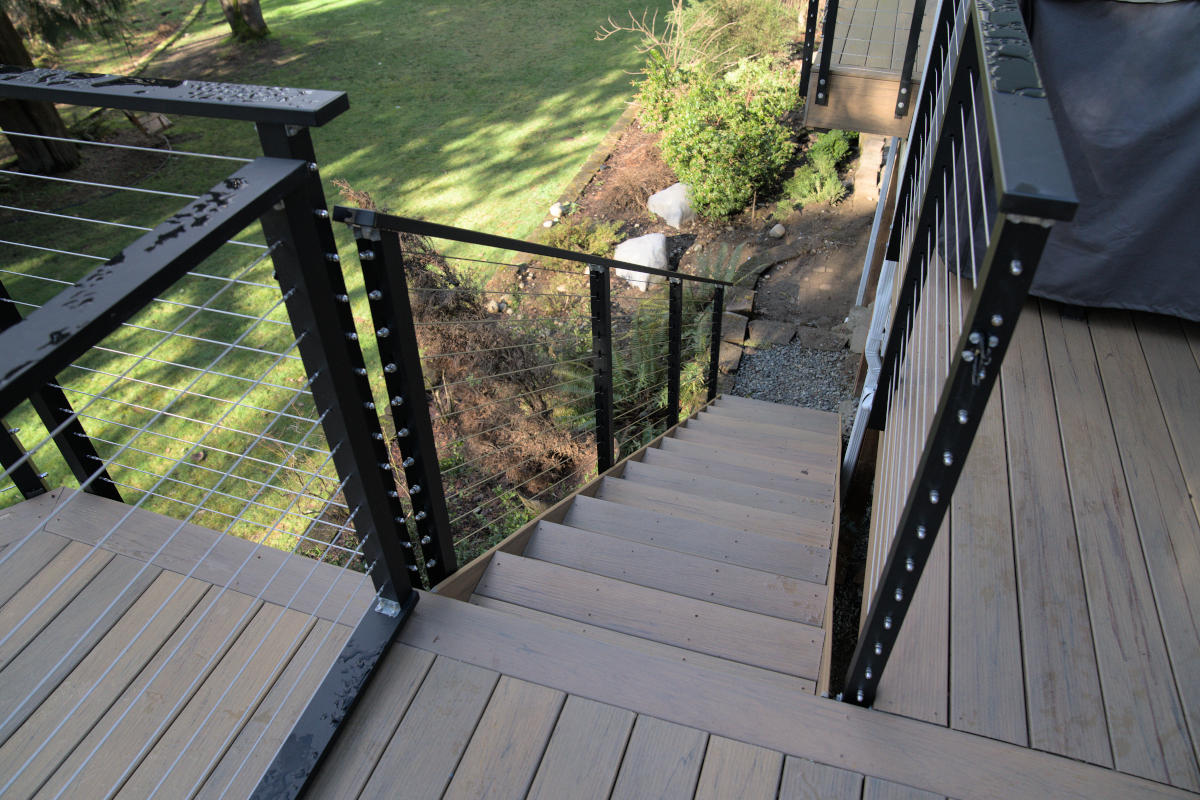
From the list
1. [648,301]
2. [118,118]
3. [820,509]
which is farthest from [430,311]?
[118,118]

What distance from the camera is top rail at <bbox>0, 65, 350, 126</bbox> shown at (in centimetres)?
120

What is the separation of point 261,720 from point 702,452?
99.4 inches

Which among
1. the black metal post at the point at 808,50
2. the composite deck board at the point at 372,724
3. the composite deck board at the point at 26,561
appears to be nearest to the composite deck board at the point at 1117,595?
the composite deck board at the point at 372,724

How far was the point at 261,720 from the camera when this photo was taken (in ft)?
5.04

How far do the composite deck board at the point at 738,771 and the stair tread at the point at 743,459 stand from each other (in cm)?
209

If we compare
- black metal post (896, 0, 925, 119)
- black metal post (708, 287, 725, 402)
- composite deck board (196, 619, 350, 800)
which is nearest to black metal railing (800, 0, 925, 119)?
black metal post (896, 0, 925, 119)

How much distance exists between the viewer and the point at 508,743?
152 cm

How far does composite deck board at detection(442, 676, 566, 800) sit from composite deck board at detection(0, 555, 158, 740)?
0.77 meters

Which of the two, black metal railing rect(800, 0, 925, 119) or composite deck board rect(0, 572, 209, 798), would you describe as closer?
composite deck board rect(0, 572, 209, 798)

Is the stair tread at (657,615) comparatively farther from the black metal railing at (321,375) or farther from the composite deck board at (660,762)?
the composite deck board at (660,762)

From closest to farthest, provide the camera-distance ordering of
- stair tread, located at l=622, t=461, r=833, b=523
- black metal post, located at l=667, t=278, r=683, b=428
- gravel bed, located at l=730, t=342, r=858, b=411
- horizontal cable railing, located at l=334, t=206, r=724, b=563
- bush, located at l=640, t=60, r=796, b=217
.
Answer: stair tread, located at l=622, t=461, r=833, b=523 < horizontal cable railing, located at l=334, t=206, r=724, b=563 < black metal post, located at l=667, t=278, r=683, b=428 < gravel bed, located at l=730, t=342, r=858, b=411 < bush, located at l=640, t=60, r=796, b=217

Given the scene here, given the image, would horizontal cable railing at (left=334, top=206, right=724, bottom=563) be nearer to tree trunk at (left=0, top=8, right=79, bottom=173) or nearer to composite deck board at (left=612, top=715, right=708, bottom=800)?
composite deck board at (left=612, top=715, right=708, bottom=800)

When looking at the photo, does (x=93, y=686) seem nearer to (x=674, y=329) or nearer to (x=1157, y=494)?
(x=1157, y=494)

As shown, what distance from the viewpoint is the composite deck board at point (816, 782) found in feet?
4.65
